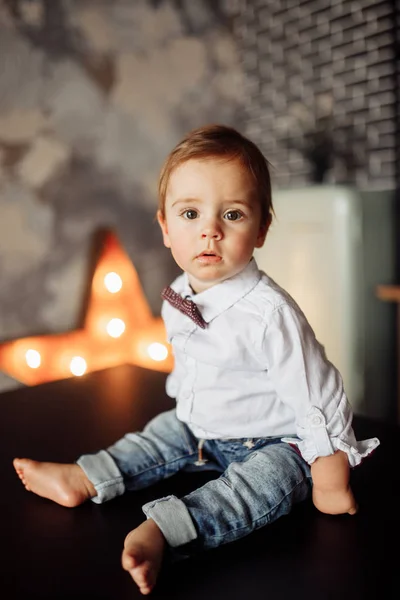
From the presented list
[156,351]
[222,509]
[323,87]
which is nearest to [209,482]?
[222,509]

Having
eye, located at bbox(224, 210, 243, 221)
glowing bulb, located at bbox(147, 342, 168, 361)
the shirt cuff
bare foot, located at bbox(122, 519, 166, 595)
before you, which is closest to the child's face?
eye, located at bbox(224, 210, 243, 221)

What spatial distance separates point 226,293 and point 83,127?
1.49 meters

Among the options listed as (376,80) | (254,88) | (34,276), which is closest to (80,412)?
(34,276)

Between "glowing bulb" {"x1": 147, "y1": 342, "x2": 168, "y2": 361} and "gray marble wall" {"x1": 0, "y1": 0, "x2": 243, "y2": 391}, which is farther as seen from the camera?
"glowing bulb" {"x1": 147, "y1": 342, "x2": 168, "y2": 361}

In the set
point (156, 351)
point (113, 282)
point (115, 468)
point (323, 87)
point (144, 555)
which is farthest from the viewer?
point (323, 87)

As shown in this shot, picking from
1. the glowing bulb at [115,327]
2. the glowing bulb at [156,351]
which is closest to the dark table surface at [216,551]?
the glowing bulb at [115,327]

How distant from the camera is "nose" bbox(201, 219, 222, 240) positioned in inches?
29.5

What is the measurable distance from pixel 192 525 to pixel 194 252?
326mm

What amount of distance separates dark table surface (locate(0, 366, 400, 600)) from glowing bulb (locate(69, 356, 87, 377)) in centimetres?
105

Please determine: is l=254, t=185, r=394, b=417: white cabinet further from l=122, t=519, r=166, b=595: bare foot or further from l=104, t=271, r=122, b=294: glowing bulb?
l=122, t=519, r=166, b=595: bare foot

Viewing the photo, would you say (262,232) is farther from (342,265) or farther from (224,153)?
(342,265)

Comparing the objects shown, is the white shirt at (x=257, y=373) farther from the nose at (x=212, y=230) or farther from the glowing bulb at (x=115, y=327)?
the glowing bulb at (x=115, y=327)

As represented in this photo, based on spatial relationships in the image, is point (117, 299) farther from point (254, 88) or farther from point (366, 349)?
point (254, 88)

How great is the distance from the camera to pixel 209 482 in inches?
28.4
